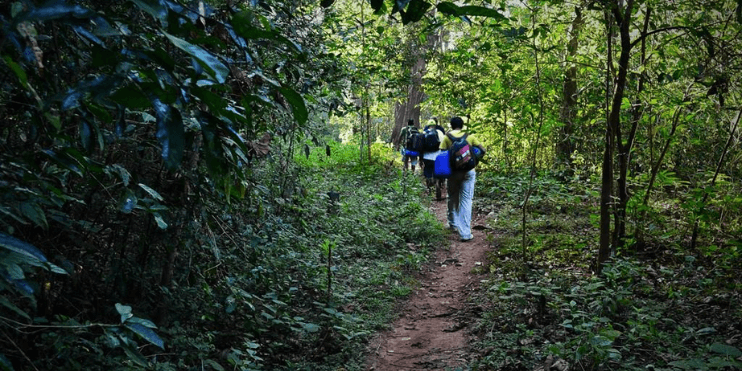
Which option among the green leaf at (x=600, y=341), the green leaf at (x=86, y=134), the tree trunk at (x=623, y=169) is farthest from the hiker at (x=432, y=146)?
the green leaf at (x=86, y=134)

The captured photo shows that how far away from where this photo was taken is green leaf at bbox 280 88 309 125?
5.22 ft

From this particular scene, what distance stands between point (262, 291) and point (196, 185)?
6.50 feet

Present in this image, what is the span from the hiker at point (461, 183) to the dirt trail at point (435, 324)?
0.87 m

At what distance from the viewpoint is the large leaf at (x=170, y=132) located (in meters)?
1.40

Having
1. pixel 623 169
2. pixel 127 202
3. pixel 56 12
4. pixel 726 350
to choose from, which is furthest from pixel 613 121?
pixel 56 12

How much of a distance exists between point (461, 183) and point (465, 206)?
16.9 inches

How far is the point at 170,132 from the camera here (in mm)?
1397

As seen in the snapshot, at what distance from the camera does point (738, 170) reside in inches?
297

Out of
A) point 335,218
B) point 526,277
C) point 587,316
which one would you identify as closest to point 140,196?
point 587,316

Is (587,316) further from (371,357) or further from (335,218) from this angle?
(335,218)

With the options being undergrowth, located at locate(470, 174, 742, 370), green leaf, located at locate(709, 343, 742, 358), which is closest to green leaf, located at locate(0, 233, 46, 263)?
undergrowth, located at locate(470, 174, 742, 370)

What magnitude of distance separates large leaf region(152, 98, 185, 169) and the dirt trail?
12.3 feet

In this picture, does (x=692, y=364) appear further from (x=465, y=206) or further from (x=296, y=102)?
(x=465, y=206)

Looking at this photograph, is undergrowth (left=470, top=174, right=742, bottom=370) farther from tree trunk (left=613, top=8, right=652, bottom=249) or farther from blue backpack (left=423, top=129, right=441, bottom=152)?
blue backpack (left=423, top=129, right=441, bottom=152)
